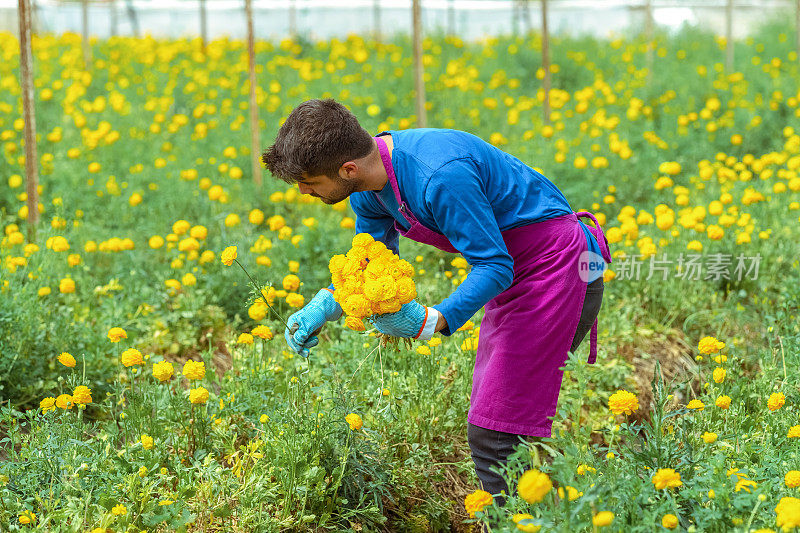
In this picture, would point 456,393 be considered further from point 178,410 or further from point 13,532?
point 13,532

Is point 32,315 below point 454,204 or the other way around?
below

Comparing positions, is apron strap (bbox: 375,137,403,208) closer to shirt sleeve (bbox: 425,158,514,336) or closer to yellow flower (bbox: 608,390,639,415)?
shirt sleeve (bbox: 425,158,514,336)

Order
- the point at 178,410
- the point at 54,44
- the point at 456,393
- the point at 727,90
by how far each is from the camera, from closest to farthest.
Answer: the point at 178,410 → the point at 456,393 → the point at 727,90 → the point at 54,44

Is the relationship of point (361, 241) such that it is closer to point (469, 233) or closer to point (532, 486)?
point (469, 233)

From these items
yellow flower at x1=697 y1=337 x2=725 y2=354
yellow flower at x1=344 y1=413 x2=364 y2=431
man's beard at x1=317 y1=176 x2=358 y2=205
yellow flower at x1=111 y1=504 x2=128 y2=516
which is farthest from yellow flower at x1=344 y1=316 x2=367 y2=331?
yellow flower at x1=697 y1=337 x2=725 y2=354

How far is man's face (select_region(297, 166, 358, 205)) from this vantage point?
205cm

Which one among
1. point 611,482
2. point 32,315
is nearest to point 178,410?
point 32,315

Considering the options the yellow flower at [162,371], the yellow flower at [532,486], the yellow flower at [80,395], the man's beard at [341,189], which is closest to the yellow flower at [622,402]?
the yellow flower at [532,486]

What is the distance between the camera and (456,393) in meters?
3.09

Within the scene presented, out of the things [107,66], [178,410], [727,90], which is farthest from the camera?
[107,66]

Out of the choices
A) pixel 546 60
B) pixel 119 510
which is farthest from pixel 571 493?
pixel 546 60

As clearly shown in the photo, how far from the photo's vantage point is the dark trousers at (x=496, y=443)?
2270mm

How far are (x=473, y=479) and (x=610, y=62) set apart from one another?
7685 mm

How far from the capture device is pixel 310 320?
7.34 ft
